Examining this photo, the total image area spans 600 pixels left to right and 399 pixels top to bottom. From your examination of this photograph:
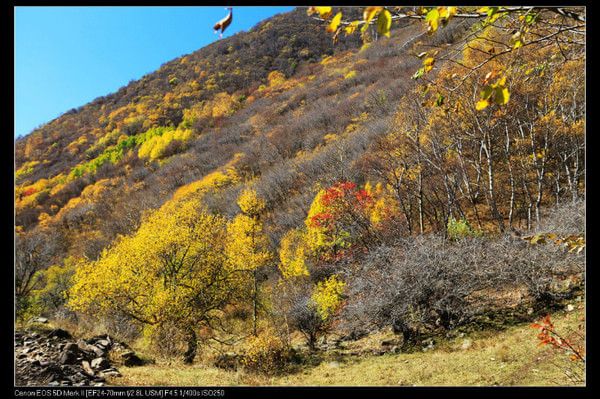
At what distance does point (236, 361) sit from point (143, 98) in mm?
70398

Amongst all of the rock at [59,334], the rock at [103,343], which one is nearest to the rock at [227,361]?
the rock at [103,343]

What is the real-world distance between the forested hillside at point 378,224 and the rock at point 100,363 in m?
2.24

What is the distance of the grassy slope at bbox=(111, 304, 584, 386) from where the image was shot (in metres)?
7.11

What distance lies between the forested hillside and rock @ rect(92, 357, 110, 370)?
7.34 ft

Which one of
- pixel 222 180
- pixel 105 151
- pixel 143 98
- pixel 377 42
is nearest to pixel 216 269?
pixel 222 180

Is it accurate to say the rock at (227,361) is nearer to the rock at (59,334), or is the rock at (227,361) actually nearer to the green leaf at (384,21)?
the rock at (59,334)

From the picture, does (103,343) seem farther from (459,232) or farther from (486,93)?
(486,93)

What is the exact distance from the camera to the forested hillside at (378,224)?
8.03 metres

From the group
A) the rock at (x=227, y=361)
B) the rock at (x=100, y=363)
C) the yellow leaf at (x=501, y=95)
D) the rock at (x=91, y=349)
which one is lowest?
the rock at (x=227, y=361)

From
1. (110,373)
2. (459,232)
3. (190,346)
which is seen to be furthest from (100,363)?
(459,232)

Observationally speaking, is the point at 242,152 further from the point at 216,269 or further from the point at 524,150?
the point at 524,150

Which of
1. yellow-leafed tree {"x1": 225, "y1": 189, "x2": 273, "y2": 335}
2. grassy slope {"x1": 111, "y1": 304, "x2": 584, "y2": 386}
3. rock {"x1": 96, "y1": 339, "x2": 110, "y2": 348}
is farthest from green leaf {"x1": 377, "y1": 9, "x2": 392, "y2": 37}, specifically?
rock {"x1": 96, "y1": 339, "x2": 110, "y2": 348}

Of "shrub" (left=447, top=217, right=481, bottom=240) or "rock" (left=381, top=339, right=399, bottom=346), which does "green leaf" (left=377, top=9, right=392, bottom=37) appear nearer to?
"rock" (left=381, top=339, right=399, bottom=346)

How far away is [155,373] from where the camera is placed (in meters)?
11.3
